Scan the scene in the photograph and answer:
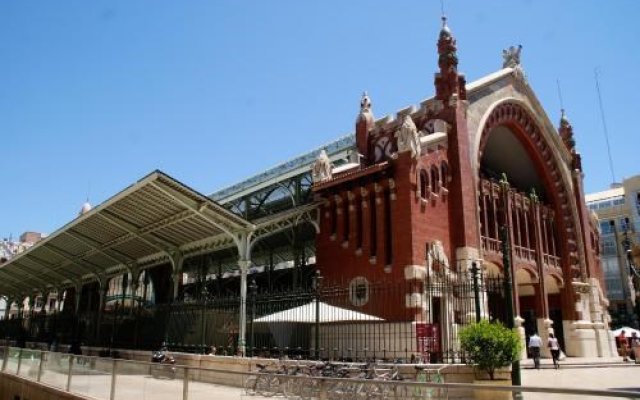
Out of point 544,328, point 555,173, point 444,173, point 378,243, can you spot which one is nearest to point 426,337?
point 378,243

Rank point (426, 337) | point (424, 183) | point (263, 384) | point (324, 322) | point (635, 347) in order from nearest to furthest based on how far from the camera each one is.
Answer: point (263, 384), point (324, 322), point (426, 337), point (424, 183), point (635, 347)

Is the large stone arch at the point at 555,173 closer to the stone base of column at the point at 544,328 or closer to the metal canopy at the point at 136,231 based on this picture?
the stone base of column at the point at 544,328

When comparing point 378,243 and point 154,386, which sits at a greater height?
point 378,243

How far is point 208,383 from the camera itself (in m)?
9.41

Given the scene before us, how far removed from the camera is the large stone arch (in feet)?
102

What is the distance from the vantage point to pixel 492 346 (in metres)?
11.5

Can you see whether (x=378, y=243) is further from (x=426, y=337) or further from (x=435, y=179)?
→ (x=426, y=337)

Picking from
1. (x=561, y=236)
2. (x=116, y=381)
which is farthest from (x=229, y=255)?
(x=116, y=381)

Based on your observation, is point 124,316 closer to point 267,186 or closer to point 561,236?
Answer: point 267,186

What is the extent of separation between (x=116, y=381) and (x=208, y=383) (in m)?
2.47

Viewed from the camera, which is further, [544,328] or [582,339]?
[582,339]

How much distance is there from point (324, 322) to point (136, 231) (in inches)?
354

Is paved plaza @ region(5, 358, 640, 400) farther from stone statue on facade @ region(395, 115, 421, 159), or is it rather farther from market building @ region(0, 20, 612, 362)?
stone statue on facade @ region(395, 115, 421, 159)

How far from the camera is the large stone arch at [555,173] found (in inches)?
1227
